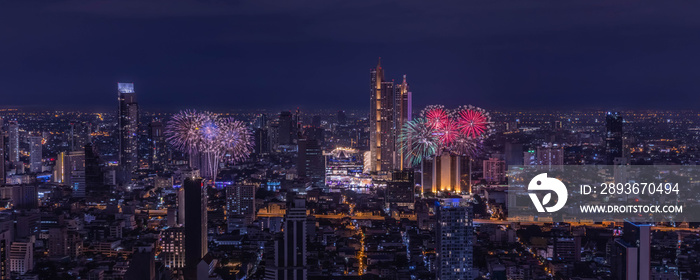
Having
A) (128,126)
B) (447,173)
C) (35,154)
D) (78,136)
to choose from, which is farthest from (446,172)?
(35,154)

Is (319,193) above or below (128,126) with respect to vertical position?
below

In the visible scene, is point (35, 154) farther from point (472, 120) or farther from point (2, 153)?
point (472, 120)

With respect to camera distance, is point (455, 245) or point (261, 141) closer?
point (455, 245)

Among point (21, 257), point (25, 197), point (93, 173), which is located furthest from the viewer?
point (93, 173)

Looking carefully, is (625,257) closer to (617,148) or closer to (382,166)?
(617,148)

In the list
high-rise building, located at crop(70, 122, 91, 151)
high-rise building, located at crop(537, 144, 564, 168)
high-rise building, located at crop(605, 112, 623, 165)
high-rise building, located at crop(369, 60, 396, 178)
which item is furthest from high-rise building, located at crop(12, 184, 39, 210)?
high-rise building, located at crop(605, 112, 623, 165)

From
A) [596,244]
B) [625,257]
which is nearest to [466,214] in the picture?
[625,257]
